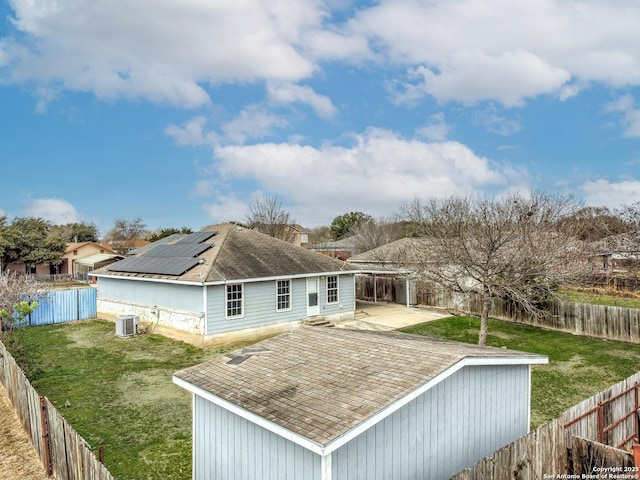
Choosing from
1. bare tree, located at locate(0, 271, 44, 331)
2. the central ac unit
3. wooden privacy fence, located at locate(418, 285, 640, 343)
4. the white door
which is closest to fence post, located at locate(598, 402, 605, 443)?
wooden privacy fence, located at locate(418, 285, 640, 343)

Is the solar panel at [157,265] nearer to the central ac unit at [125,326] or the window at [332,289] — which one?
the central ac unit at [125,326]

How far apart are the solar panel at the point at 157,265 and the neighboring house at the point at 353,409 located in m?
12.1

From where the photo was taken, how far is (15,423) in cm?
974

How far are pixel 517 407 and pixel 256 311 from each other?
12.7 meters

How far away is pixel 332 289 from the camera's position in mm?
21812

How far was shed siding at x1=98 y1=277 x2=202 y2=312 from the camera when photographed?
17.6 meters

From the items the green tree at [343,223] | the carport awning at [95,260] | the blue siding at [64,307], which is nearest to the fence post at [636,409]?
the blue siding at [64,307]

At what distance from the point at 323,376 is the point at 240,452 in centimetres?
161

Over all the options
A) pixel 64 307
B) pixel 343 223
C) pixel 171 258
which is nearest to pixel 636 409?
pixel 171 258

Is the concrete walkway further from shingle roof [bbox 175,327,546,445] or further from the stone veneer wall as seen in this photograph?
shingle roof [bbox 175,327,546,445]

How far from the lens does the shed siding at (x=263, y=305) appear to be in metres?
17.2

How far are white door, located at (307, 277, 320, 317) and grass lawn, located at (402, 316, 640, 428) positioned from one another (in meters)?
4.51

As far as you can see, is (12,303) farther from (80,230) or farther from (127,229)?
(127,229)

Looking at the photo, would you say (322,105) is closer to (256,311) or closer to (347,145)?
(347,145)
